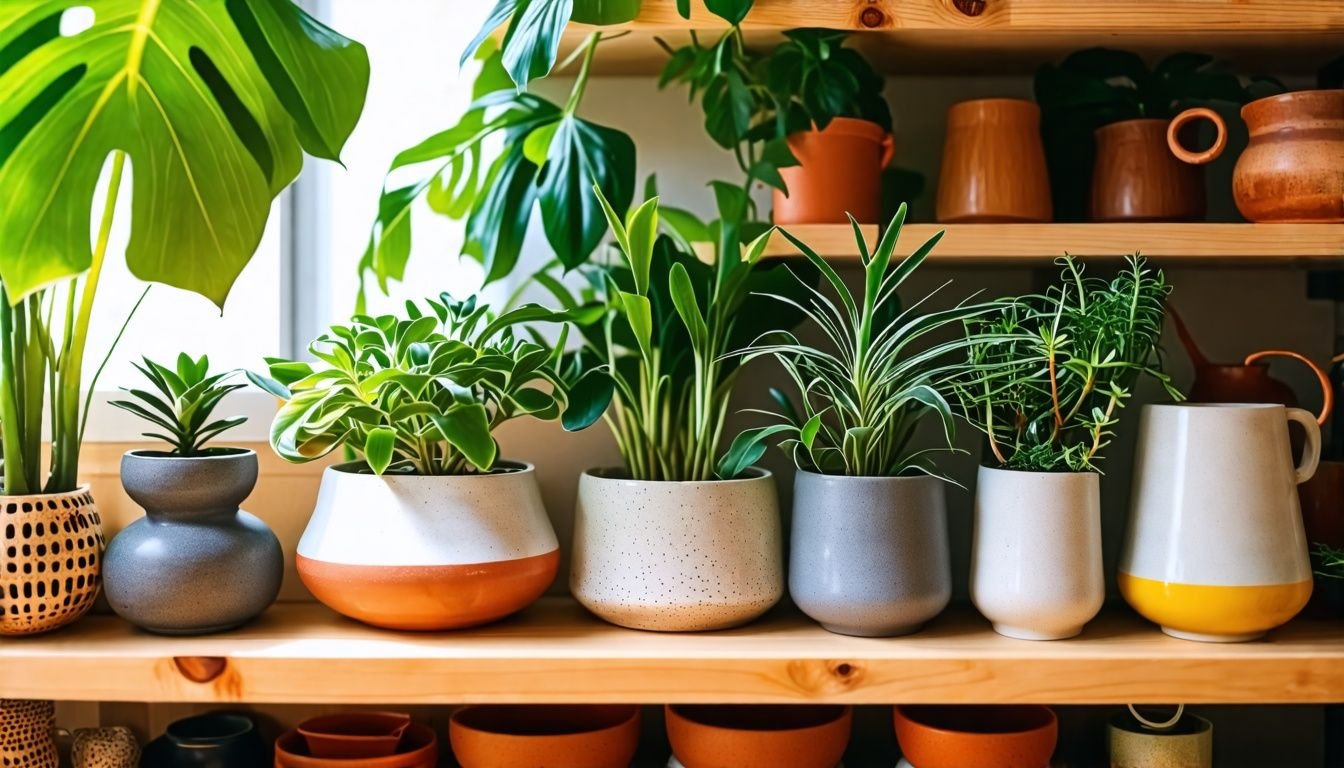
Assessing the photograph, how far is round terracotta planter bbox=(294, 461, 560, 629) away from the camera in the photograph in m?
0.84

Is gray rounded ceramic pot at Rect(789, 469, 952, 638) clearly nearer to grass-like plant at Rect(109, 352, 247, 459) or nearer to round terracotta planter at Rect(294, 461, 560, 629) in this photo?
round terracotta planter at Rect(294, 461, 560, 629)

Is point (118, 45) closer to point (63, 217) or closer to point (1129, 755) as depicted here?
point (63, 217)

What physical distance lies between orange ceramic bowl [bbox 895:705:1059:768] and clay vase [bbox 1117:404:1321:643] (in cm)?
14

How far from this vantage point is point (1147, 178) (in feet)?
2.94

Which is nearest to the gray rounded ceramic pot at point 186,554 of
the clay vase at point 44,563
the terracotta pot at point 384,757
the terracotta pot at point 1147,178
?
the clay vase at point 44,563

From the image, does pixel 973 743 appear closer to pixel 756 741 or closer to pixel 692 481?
pixel 756 741

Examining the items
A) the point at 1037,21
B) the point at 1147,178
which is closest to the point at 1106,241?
the point at 1147,178

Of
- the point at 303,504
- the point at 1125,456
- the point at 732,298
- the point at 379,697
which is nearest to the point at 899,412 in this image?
the point at 732,298

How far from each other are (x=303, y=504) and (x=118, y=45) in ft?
1.61

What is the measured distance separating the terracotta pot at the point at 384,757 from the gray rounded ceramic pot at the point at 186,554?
131 mm

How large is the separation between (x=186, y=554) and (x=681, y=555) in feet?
1.42

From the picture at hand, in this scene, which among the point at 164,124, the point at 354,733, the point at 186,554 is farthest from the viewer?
the point at 354,733

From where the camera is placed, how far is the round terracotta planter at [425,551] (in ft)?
2.77

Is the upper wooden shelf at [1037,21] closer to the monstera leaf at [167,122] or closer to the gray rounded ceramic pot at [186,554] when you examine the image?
the monstera leaf at [167,122]
